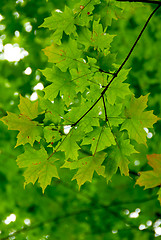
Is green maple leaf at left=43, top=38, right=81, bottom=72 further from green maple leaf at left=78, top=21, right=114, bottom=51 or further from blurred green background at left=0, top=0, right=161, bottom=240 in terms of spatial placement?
blurred green background at left=0, top=0, right=161, bottom=240

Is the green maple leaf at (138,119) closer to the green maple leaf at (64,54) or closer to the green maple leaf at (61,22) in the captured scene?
the green maple leaf at (64,54)

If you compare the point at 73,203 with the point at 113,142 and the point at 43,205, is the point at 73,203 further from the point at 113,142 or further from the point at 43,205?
the point at 113,142

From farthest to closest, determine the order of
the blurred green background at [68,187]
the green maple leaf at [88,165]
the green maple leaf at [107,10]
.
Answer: the blurred green background at [68,187] < the green maple leaf at [107,10] < the green maple leaf at [88,165]

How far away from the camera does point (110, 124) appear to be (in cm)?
140

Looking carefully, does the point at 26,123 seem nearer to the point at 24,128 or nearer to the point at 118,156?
the point at 24,128

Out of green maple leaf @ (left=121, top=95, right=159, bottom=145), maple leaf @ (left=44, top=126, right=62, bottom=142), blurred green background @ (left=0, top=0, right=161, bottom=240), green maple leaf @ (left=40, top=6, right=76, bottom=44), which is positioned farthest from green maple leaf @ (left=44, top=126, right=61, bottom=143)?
blurred green background @ (left=0, top=0, right=161, bottom=240)

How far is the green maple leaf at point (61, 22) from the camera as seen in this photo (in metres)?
1.39

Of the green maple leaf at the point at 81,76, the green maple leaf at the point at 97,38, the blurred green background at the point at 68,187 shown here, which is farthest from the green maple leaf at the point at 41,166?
the blurred green background at the point at 68,187

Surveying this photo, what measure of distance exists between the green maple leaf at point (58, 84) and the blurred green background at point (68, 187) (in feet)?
4.54

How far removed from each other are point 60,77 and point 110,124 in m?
0.40

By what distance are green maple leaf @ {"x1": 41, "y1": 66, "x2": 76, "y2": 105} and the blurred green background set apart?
1.38 meters

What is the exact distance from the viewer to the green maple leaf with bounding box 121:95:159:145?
52.7 inches

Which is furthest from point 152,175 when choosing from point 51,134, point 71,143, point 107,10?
point 107,10

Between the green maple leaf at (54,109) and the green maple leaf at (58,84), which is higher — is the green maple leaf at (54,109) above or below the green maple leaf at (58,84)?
below
